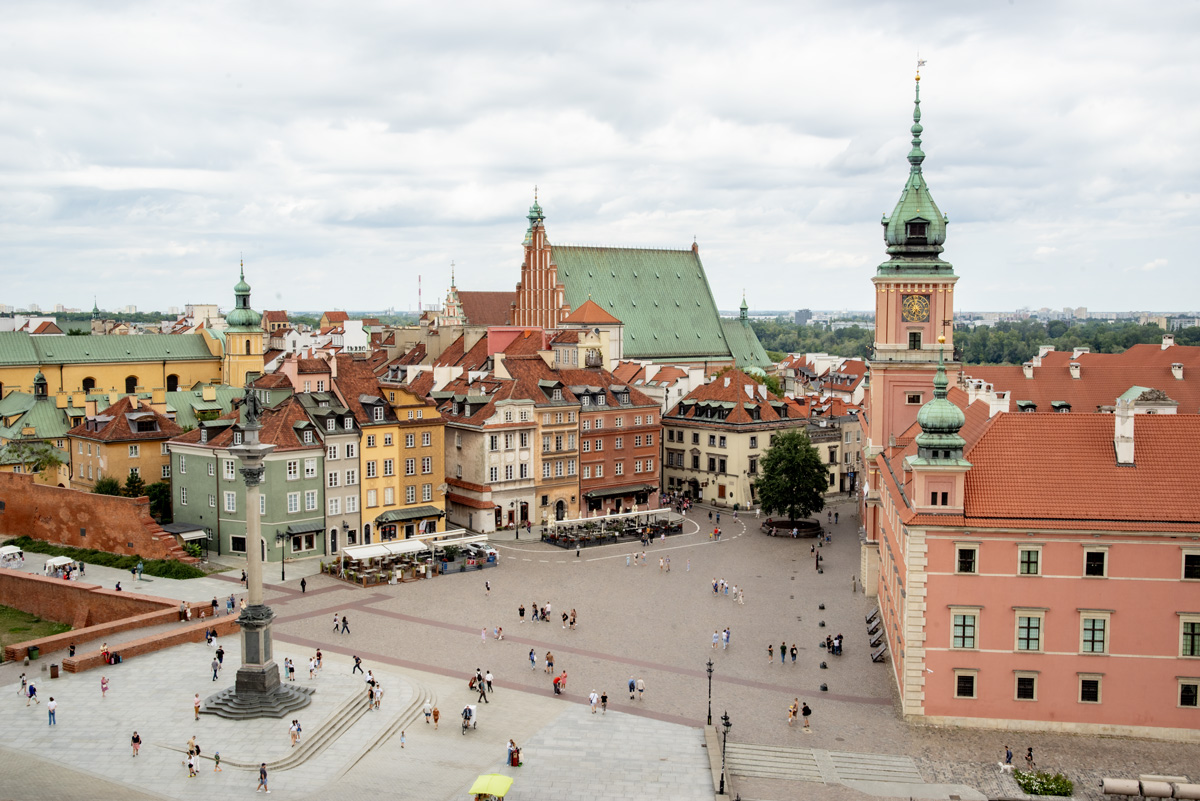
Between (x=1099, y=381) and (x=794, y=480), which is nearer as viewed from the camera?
(x=794, y=480)

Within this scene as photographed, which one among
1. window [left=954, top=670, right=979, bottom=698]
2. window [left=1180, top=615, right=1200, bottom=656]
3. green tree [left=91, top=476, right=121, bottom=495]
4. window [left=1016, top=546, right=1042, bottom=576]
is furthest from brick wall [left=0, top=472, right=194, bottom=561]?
window [left=1180, top=615, right=1200, bottom=656]

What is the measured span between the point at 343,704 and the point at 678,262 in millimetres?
89896

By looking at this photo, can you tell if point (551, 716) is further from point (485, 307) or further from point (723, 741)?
point (485, 307)

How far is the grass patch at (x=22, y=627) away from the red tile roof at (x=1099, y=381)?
59508 millimetres

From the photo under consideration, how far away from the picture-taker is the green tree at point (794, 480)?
259 ft

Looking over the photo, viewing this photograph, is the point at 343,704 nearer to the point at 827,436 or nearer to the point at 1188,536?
the point at 1188,536

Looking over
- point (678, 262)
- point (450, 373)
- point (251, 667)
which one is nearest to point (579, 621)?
point (251, 667)

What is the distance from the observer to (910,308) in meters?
64.7

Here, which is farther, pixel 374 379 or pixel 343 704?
pixel 374 379

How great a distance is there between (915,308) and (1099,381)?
2430 centimetres

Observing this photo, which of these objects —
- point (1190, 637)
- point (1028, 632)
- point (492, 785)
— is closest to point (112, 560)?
Result: point (492, 785)

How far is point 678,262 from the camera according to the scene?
4956 inches

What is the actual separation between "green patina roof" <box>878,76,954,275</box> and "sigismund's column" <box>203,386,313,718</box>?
128 feet

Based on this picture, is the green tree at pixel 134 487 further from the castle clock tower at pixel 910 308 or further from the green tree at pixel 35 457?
the castle clock tower at pixel 910 308
